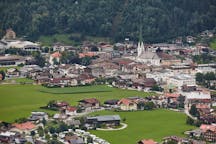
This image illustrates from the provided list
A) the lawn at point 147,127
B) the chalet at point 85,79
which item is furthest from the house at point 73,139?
the chalet at point 85,79

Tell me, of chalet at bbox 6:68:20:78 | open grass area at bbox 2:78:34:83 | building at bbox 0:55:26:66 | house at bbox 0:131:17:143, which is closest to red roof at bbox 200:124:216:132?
house at bbox 0:131:17:143

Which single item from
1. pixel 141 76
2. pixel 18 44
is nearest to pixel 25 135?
pixel 141 76

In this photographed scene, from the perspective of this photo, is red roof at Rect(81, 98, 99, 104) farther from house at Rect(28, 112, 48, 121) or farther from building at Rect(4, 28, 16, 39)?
building at Rect(4, 28, 16, 39)

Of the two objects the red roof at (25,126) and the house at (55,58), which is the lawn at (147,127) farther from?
the house at (55,58)

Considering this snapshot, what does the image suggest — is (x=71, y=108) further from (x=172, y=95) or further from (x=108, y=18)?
(x=108, y=18)

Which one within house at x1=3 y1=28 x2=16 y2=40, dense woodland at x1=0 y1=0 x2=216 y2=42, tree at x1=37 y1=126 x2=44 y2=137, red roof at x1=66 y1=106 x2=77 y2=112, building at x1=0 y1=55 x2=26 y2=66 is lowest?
tree at x1=37 y1=126 x2=44 y2=137

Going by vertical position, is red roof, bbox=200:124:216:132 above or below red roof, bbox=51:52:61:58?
below
